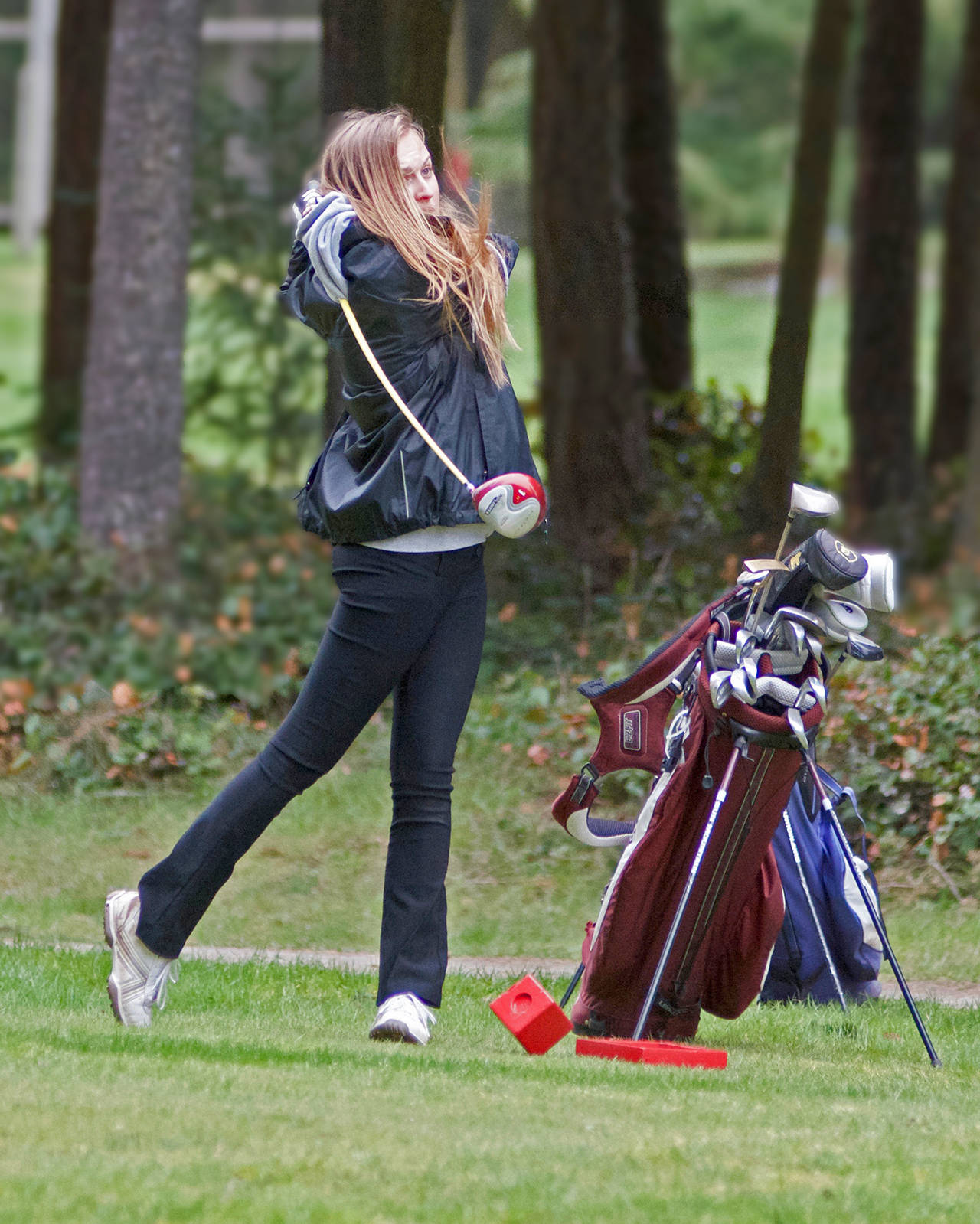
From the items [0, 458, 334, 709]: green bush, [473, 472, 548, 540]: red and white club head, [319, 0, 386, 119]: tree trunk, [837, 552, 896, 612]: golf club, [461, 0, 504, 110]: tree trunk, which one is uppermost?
[461, 0, 504, 110]: tree trunk

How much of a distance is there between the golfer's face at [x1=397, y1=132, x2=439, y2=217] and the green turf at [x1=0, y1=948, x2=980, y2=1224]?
187 centimetres

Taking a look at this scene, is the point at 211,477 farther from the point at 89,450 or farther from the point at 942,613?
the point at 942,613

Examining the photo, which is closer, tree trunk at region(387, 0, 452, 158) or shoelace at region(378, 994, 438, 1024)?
shoelace at region(378, 994, 438, 1024)

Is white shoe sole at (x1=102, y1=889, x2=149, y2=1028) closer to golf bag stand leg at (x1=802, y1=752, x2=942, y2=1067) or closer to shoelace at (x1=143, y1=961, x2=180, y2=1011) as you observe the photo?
shoelace at (x1=143, y1=961, x2=180, y2=1011)

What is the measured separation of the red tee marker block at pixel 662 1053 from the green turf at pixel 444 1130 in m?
0.07

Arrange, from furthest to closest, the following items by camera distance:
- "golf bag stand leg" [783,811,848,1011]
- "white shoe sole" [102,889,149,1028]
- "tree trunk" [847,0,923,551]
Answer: "tree trunk" [847,0,923,551], "golf bag stand leg" [783,811,848,1011], "white shoe sole" [102,889,149,1028]

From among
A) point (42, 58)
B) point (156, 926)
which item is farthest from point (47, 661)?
point (42, 58)

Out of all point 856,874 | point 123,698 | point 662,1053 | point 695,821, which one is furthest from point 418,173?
point 123,698

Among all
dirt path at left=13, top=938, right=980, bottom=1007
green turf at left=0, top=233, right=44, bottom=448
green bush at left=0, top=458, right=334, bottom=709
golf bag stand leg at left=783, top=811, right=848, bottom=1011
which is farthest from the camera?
green turf at left=0, top=233, right=44, bottom=448

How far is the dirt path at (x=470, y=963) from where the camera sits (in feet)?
18.8

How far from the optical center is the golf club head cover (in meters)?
4.22

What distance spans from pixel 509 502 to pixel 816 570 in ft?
2.36

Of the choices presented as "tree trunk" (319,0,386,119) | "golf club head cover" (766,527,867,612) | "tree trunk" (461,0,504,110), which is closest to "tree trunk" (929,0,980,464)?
"tree trunk" (461,0,504,110)

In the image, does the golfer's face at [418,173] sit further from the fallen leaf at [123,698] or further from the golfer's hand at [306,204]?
the fallen leaf at [123,698]
